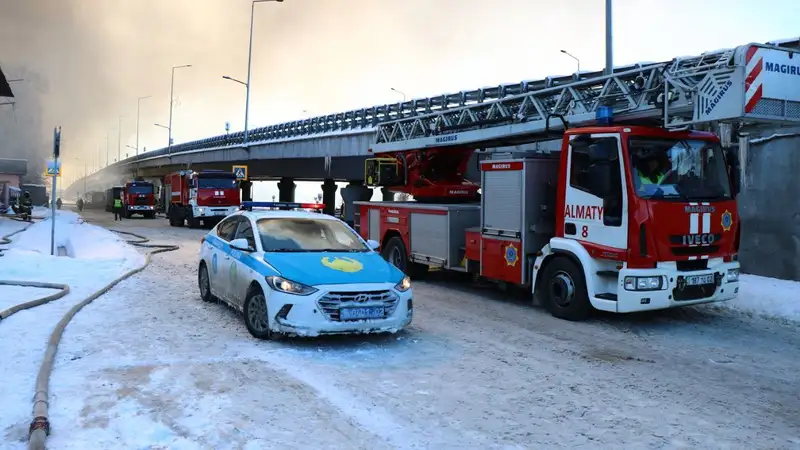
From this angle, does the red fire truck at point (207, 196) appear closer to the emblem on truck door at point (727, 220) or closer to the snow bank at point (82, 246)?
the snow bank at point (82, 246)

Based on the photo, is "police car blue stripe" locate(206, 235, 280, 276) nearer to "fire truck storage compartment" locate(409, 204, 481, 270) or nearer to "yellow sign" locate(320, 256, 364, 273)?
"yellow sign" locate(320, 256, 364, 273)

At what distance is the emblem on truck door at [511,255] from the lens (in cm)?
1020

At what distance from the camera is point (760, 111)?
25.8 ft

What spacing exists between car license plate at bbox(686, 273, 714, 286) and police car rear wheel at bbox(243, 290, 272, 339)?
539 centimetres

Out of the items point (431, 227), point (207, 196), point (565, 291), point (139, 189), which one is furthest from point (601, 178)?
point (139, 189)

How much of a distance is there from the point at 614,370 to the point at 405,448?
308 cm

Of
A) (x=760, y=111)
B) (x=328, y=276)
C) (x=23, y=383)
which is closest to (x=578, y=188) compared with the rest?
(x=760, y=111)

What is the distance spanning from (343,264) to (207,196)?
85.8 feet

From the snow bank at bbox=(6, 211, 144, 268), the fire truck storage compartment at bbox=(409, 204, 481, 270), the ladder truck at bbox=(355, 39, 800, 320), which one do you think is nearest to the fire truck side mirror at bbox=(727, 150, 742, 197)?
the ladder truck at bbox=(355, 39, 800, 320)

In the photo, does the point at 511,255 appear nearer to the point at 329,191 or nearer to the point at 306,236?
the point at 306,236

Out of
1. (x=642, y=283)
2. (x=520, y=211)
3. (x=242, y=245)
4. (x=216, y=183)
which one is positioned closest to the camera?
(x=242, y=245)

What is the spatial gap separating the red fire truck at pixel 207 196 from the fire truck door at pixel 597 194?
81.1ft

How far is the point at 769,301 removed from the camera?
34.0 feet

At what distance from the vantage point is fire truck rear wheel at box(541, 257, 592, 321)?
910 centimetres
